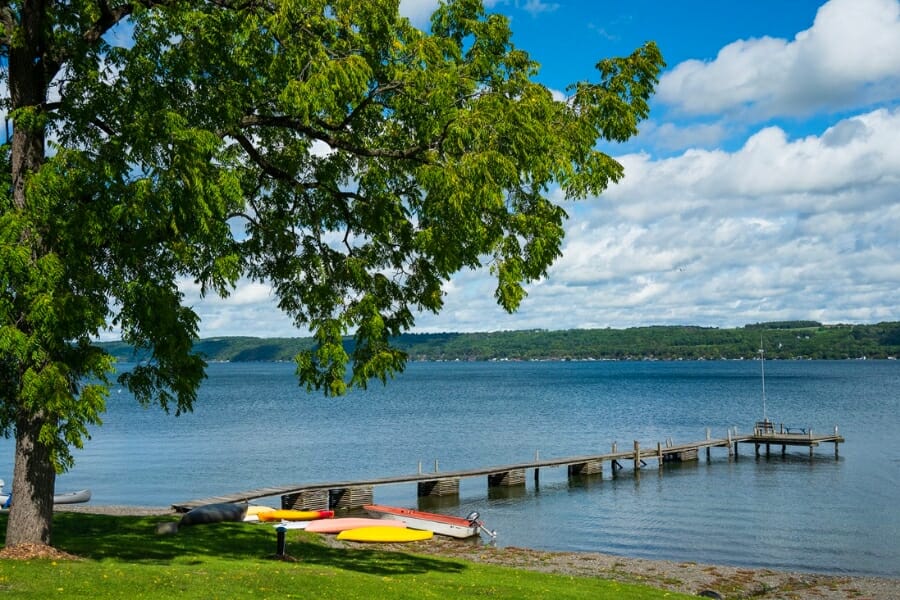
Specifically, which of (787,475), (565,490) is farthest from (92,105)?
(787,475)

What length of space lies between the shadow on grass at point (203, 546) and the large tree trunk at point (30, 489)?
74.9 inches

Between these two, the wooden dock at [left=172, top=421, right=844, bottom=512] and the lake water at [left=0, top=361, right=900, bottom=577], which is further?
the wooden dock at [left=172, top=421, right=844, bottom=512]

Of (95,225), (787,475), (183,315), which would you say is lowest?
(787,475)

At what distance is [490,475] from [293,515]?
17624mm

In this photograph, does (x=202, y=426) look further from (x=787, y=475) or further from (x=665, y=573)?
(x=665, y=573)

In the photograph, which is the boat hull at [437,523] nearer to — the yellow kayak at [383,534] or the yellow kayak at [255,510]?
the yellow kayak at [383,534]

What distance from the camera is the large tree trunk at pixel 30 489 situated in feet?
50.6

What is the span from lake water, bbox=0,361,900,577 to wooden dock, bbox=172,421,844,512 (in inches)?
44.8

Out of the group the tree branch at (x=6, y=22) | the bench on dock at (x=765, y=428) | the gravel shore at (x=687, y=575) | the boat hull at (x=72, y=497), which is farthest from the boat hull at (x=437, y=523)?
the bench on dock at (x=765, y=428)

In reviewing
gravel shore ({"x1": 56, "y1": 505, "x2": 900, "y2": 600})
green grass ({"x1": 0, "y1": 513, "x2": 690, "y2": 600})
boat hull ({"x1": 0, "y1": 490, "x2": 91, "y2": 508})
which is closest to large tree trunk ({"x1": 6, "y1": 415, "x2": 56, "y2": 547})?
green grass ({"x1": 0, "y1": 513, "x2": 690, "y2": 600})

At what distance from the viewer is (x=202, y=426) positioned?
316 feet

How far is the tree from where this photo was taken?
1310 centimetres

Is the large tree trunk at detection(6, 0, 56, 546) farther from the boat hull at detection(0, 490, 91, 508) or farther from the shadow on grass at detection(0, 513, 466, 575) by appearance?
the boat hull at detection(0, 490, 91, 508)

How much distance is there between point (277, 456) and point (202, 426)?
110ft
